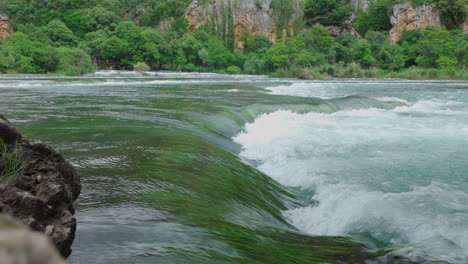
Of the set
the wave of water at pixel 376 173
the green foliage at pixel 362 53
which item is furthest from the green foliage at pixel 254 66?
the wave of water at pixel 376 173

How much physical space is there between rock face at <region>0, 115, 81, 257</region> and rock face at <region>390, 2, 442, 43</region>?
263ft

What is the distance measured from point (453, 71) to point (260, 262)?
5570 centimetres

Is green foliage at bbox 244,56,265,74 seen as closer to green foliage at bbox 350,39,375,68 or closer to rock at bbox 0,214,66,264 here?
green foliage at bbox 350,39,375,68

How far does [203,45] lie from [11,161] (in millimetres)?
77412

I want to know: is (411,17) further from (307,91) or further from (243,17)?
(307,91)

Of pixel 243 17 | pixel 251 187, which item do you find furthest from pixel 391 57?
pixel 251 187

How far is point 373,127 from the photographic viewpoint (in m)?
13.6

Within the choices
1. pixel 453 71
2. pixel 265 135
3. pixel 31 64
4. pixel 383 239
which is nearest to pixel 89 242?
pixel 383 239

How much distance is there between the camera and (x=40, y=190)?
2.87 metres

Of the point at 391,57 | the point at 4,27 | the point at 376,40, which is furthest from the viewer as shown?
the point at 4,27

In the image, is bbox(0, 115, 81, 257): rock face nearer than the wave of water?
Yes

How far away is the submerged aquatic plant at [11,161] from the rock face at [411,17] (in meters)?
80.4

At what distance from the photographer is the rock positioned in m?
0.60

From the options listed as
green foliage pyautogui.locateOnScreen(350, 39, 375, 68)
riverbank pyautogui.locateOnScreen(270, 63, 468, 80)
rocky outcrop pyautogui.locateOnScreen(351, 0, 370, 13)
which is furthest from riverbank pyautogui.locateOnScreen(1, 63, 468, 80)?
rocky outcrop pyautogui.locateOnScreen(351, 0, 370, 13)
